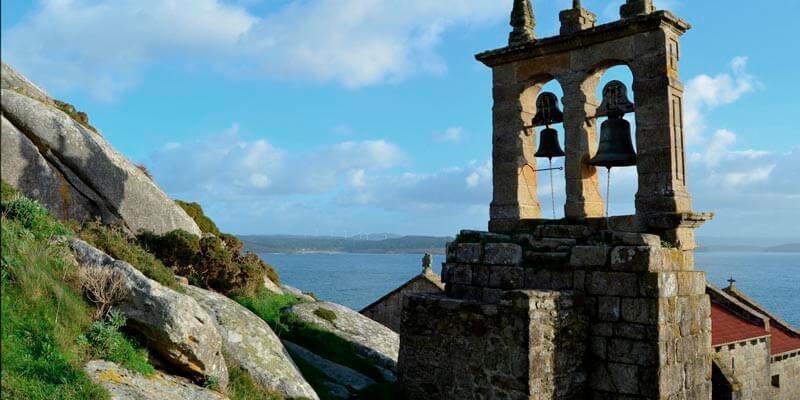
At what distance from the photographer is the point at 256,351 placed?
9.33m

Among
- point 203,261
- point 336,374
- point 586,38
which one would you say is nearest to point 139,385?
point 336,374

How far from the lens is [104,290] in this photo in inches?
303

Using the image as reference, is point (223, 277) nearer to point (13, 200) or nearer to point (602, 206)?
point (13, 200)

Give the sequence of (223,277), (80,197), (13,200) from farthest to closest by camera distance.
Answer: (223,277)
(80,197)
(13,200)

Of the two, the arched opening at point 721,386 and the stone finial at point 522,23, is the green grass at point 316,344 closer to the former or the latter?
the stone finial at point 522,23

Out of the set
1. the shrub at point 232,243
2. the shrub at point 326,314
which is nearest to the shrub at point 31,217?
the shrub at point 326,314

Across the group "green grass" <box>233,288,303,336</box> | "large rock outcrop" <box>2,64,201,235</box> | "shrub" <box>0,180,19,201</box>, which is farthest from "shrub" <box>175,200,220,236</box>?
"shrub" <box>0,180,19,201</box>

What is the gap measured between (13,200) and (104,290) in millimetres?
2523

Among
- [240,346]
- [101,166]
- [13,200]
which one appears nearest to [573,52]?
[240,346]

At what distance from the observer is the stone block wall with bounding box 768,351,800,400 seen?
23.0 m

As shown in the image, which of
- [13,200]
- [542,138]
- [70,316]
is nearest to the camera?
[70,316]

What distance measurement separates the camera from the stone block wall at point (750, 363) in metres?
20.3

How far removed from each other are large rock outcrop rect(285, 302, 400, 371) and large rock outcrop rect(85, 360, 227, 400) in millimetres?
5413

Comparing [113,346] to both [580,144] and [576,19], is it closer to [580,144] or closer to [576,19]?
[580,144]
